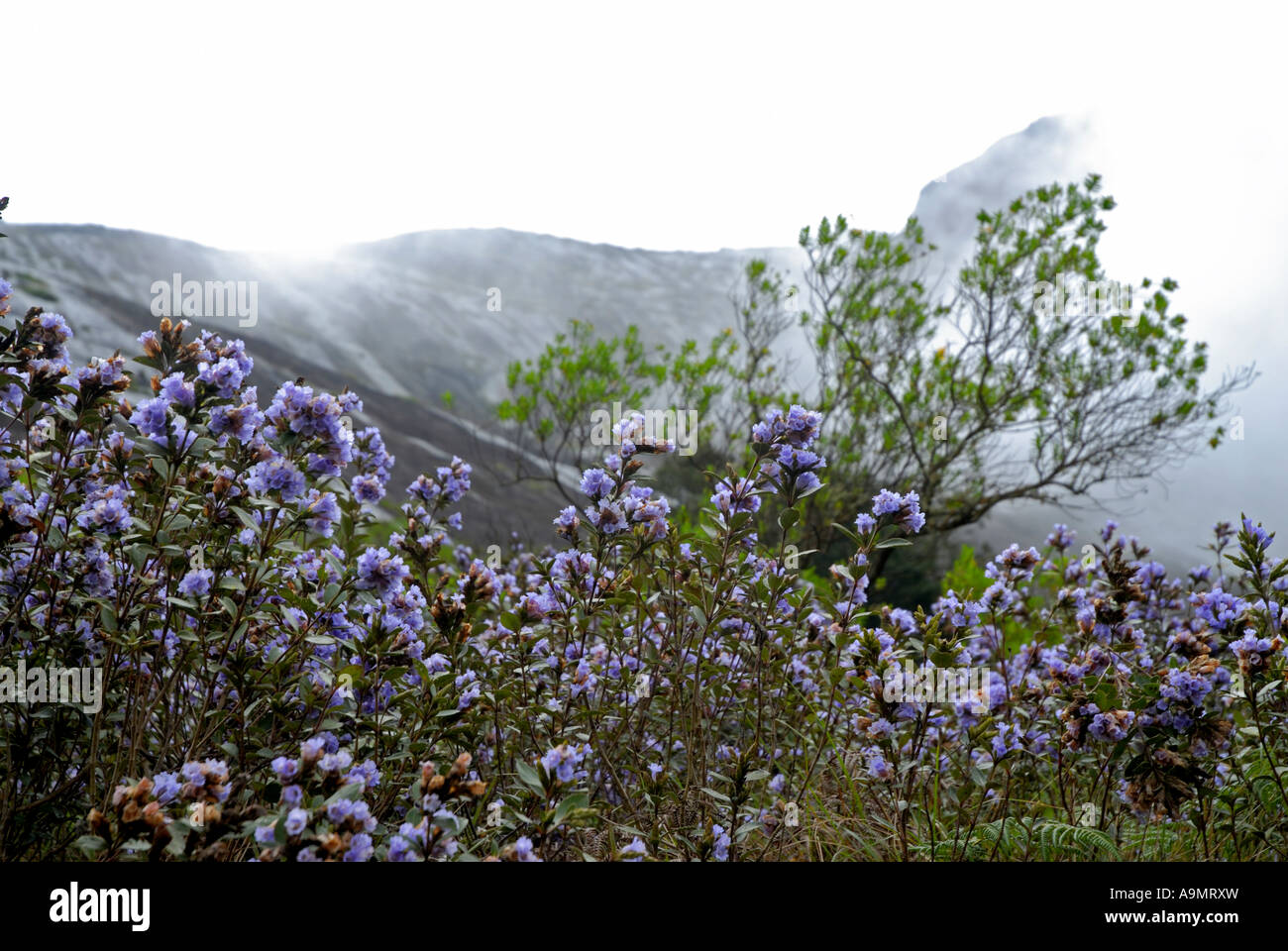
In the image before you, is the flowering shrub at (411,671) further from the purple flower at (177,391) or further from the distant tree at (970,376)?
the distant tree at (970,376)

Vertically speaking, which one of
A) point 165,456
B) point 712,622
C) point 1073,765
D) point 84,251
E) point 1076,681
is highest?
point 84,251

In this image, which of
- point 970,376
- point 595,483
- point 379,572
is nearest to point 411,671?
point 379,572

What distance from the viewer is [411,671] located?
2660mm

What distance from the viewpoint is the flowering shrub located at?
6.48 feet

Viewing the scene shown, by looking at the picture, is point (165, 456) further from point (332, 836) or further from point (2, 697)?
point (332, 836)

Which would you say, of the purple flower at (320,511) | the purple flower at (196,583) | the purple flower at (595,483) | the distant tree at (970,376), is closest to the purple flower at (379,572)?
the purple flower at (320,511)

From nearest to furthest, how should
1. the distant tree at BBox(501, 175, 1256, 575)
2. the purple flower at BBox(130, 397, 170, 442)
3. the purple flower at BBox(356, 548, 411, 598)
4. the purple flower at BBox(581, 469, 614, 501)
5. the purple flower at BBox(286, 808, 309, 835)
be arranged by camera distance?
1. the purple flower at BBox(286, 808, 309, 835)
2. the purple flower at BBox(130, 397, 170, 442)
3. the purple flower at BBox(356, 548, 411, 598)
4. the purple flower at BBox(581, 469, 614, 501)
5. the distant tree at BBox(501, 175, 1256, 575)

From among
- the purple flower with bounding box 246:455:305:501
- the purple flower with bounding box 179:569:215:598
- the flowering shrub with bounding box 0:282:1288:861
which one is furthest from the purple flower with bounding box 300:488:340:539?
the purple flower with bounding box 179:569:215:598

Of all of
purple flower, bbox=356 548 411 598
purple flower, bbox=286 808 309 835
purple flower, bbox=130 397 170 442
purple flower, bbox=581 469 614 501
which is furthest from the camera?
purple flower, bbox=581 469 614 501

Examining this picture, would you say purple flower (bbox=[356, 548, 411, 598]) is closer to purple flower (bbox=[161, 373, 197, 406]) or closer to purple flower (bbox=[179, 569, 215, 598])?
purple flower (bbox=[179, 569, 215, 598])

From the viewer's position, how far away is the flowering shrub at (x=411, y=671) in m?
1.98

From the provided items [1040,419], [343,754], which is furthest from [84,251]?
[343,754]

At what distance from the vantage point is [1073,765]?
3205 millimetres

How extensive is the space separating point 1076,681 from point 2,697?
10.8 ft
